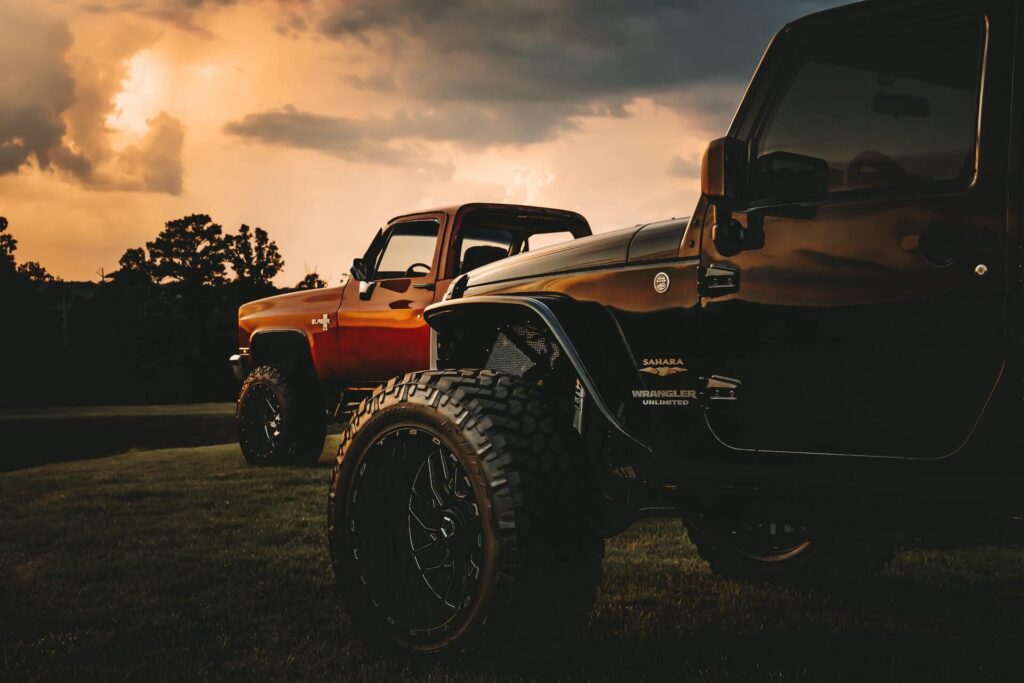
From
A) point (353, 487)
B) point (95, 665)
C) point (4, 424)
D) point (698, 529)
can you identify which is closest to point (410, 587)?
point (353, 487)

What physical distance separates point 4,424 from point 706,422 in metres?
28.4

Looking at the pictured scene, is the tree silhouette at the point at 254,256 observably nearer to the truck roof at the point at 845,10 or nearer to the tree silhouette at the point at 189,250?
the tree silhouette at the point at 189,250

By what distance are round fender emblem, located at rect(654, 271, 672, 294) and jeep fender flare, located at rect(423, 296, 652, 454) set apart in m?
0.22

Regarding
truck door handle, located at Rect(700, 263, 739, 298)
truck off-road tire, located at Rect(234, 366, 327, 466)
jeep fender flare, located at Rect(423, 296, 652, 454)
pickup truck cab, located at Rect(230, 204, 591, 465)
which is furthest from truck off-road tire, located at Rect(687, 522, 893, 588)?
truck off-road tire, located at Rect(234, 366, 327, 466)

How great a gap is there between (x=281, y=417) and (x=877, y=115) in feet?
28.3

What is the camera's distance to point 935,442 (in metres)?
3.00

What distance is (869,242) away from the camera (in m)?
3.06

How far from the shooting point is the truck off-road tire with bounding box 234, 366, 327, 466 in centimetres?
1110

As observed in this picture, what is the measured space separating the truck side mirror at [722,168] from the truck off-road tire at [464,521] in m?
0.92

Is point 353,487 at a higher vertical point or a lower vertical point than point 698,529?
higher

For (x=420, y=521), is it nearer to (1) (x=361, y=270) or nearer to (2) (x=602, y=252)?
(2) (x=602, y=252)

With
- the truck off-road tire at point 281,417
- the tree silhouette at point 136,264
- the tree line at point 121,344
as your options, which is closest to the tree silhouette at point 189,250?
the tree silhouette at point 136,264

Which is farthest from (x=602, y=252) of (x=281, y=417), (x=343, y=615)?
(x=281, y=417)

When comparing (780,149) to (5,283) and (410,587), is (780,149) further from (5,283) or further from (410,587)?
(5,283)
